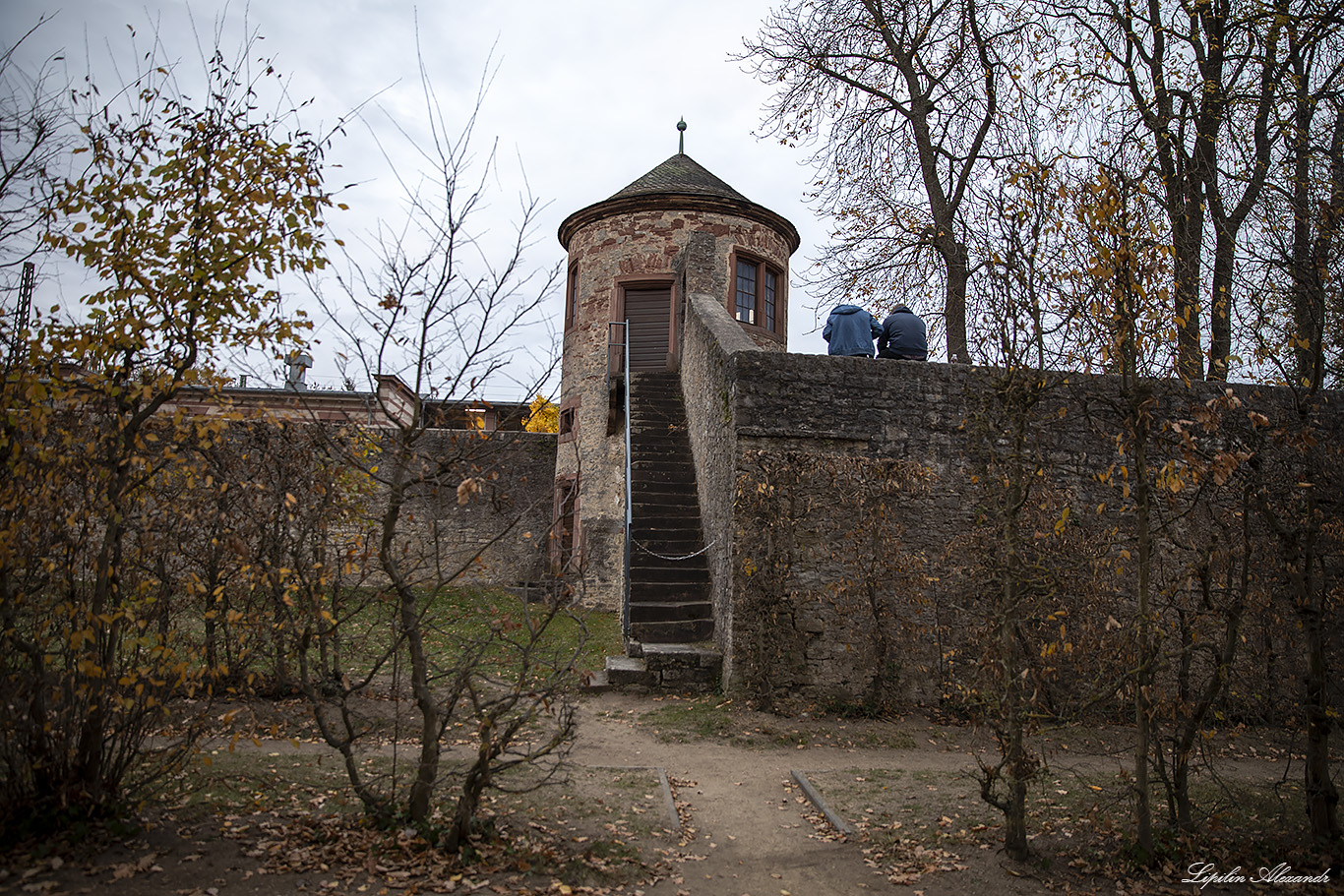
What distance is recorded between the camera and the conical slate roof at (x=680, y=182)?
48.2 ft

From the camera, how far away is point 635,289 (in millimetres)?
14773

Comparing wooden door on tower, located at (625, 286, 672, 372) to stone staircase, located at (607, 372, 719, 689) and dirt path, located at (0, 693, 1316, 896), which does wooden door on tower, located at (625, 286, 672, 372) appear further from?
dirt path, located at (0, 693, 1316, 896)

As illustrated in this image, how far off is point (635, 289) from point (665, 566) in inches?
242

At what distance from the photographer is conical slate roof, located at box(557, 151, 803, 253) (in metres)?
14.6

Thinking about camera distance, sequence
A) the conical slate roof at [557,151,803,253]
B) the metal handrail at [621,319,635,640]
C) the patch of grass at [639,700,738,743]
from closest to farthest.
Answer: the patch of grass at [639,700,738,743] < the metal handrail at [621,319,635,640] < the conical slate roof at [557,151,803,253]

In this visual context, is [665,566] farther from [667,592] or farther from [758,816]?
[758,816]

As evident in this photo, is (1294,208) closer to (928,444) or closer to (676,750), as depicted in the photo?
(928,444)

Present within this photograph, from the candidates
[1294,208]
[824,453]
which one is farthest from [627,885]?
[1294,208]

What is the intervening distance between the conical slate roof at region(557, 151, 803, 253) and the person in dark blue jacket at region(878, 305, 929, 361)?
18.2ft

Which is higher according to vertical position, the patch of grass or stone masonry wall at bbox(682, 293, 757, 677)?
stone masonry wall at bbox(682, 293, 757, 677)

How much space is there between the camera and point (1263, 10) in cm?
1038

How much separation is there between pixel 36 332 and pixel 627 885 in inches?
152

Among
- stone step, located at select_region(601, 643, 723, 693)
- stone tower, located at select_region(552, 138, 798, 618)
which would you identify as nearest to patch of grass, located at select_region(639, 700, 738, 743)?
stone step, located at select_region(601, 643, 723, 693)

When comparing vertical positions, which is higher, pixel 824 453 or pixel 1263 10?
pixel 1263 10
